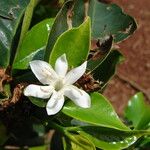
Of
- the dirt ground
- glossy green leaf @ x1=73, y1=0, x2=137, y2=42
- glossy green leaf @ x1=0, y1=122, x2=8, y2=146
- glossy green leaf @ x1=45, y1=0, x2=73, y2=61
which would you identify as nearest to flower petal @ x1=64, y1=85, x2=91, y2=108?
glossy green leaf @ x1=45, y1=0, x2=73, y2=61

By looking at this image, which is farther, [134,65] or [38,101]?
[134,65]

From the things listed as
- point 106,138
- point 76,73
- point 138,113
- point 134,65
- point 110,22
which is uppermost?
point 76,73

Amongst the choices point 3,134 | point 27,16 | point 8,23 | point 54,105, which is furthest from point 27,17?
point 3,134

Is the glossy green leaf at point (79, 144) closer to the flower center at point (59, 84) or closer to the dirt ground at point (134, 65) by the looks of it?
the flower center at point (59, 84)

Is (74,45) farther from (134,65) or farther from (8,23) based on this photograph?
(134,65)

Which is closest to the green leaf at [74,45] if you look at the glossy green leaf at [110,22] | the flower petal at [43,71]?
the flower petal at [43,71]

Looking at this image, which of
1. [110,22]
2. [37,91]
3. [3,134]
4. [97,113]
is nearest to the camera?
[37,91]
